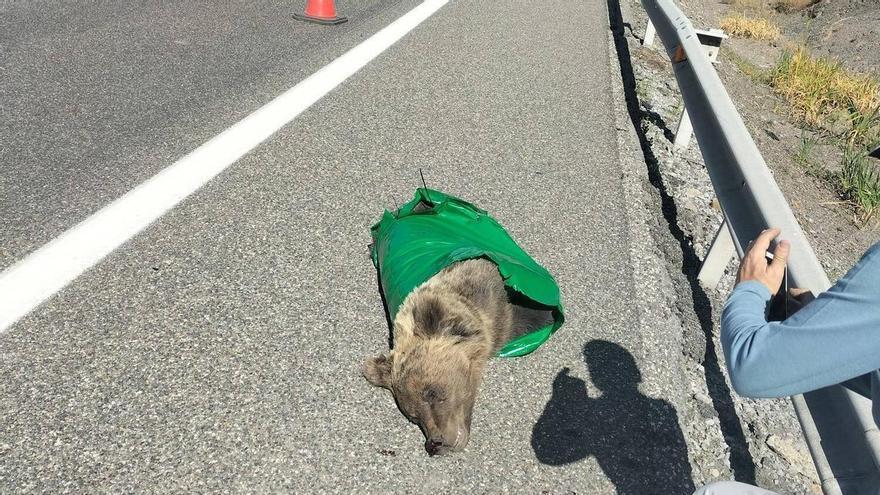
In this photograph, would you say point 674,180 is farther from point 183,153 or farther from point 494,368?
point 183,153

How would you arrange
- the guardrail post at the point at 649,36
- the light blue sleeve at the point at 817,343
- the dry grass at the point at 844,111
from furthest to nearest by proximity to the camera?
the guardrail post at the point at 649,36
the dry grass at the point at 844,111
the light blue sleeve at the point at 817,343

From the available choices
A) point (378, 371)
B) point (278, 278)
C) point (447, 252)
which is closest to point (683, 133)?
point (447, 252)

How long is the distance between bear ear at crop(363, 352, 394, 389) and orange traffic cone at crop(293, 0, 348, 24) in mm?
6575

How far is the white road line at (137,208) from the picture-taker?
373 cm

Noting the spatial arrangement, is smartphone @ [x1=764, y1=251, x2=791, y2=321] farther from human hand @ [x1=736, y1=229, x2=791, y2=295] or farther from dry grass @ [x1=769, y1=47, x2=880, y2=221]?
dry grass @ [x1=769, y1=47, x2=880, y2=221]

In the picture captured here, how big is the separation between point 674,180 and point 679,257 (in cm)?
135

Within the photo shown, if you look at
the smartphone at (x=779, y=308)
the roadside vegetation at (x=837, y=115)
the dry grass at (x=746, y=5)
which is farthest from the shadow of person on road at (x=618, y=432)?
the dry grass at (x=746, y=5)

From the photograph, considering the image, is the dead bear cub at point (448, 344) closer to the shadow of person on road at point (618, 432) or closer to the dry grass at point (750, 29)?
the shadow of person on road at point (618, 432)

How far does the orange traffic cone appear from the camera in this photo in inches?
358

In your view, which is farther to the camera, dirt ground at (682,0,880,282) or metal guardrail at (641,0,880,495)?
dirt ground at (682,0,880,282)

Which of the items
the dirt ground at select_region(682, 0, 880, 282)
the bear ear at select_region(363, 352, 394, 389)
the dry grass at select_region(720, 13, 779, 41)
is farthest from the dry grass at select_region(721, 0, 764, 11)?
the bear ear at select_region(363, 352, 394, 389)

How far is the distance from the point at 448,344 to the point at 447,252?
0.50 metres

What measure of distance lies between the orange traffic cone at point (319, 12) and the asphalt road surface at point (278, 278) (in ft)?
4.23

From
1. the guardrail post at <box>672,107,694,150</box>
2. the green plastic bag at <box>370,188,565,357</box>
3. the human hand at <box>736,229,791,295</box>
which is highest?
the human hand at <box>736,229,791,295</box>
